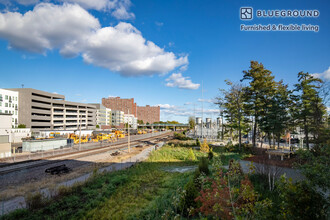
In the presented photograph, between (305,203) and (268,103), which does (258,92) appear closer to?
(268,103)

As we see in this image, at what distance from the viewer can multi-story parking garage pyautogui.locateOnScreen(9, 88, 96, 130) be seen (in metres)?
63.3

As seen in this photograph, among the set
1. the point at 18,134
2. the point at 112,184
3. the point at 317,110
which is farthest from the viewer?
the point at 18,134

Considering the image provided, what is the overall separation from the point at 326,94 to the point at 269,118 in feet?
32.2

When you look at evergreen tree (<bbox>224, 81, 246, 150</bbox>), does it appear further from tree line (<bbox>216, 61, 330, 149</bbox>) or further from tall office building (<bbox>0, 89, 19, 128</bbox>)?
tall office building (<bbox>0, 89, 19, 128</bbox>)

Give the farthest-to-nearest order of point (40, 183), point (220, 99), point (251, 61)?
point (220, 99) → point (251, 61) → point (40, 183)

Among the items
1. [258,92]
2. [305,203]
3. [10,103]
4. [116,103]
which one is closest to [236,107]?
Answer: [258,92]

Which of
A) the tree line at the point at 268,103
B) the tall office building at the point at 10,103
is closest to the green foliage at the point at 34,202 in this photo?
the tree line at the point at 268,103

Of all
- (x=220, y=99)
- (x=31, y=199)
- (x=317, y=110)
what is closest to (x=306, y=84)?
(x=317, y=110)

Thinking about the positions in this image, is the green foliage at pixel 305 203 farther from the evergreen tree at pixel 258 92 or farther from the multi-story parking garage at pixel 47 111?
the multi-story parking garage at pixel 47 111

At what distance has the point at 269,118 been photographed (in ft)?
91.2

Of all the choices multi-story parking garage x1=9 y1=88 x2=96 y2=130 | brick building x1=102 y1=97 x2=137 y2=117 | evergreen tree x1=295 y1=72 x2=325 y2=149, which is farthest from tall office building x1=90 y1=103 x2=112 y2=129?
evergreen tree x1=295 y1=72 x2=325 y2=149

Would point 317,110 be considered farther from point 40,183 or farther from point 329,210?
point 40,183

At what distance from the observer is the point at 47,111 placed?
74125 mm

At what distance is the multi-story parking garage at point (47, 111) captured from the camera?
63281mm
